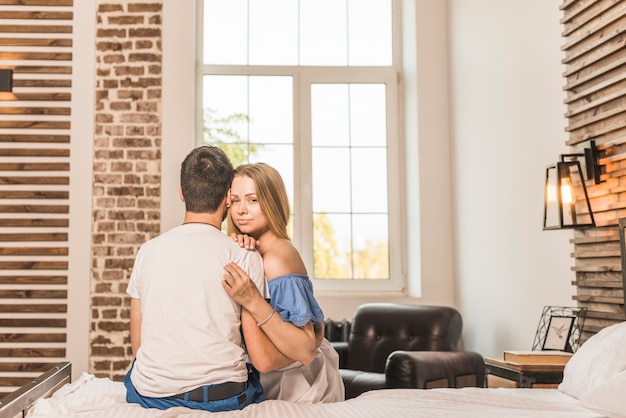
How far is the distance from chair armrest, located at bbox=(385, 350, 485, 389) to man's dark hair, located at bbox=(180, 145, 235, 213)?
206 cm

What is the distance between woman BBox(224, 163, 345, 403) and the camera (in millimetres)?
2162

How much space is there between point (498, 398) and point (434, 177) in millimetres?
3582

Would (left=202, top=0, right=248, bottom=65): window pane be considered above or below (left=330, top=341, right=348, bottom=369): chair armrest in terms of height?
above

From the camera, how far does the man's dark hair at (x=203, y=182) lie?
226 centimetres

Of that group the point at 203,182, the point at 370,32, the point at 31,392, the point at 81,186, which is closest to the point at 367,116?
the point at 370,32

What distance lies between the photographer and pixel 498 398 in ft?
7.54

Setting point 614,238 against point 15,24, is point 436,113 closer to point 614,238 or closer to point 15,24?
point 614,238

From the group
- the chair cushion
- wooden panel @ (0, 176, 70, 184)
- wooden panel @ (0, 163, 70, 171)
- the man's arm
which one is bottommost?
the chair cushion

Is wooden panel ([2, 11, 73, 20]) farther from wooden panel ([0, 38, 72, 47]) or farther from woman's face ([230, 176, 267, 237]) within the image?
woman's face ([230, 176, 267, 237])

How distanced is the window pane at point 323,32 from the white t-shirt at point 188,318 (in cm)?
425

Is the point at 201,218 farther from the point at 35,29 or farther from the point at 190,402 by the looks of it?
the point at 35,29

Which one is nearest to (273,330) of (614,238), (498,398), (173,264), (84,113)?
(173,264)

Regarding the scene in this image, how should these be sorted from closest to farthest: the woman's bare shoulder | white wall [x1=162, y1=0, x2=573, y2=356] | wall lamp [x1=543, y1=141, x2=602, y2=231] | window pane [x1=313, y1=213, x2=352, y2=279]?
the woman's bare shoulder → wall lamp [x1=543, y1=141, x2=602, y2=231] → white wall [x1=162, y1=0, x2=573, y2=356] → window pane [x1=313, y1=213, x2=352, y2=279]

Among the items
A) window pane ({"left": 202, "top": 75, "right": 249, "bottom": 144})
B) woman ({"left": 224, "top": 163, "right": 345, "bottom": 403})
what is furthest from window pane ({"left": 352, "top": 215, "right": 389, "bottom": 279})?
woman ({"left": 224, "top": 163, "right": 345, "bottom": 403})
